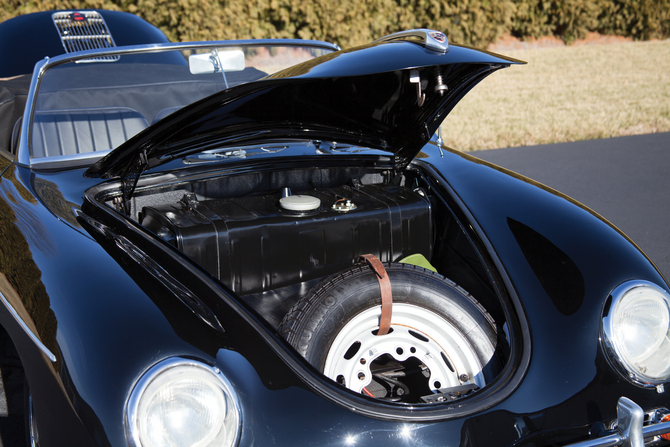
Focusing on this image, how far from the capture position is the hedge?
1202 cm

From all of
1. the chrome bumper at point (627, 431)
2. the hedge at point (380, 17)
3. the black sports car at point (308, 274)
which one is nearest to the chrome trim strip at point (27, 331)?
the black sports car at point (308, 274)

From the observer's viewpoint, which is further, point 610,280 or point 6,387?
point 6,387

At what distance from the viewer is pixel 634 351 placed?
152cm

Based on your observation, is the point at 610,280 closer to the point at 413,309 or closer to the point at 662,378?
the point at 662,378

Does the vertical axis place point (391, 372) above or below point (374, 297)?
below

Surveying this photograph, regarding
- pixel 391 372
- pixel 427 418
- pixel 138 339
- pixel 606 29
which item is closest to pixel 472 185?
pixel 391 372

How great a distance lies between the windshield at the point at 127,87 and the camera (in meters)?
2.21

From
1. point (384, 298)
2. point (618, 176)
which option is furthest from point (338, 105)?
point (618, 176)

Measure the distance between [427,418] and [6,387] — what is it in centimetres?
193

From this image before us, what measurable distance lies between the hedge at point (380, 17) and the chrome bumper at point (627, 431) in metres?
12.1

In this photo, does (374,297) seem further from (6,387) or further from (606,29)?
(606,29)

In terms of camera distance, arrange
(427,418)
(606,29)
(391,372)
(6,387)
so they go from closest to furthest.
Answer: (427,418) < (391,372) < (6,387) < (606,29)

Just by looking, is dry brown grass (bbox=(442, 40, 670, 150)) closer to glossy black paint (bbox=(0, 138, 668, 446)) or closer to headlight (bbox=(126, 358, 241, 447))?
glossy black paint (bbox=(0, 138, 668, 446))

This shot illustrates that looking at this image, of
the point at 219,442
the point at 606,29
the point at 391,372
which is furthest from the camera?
the point at 606,29
